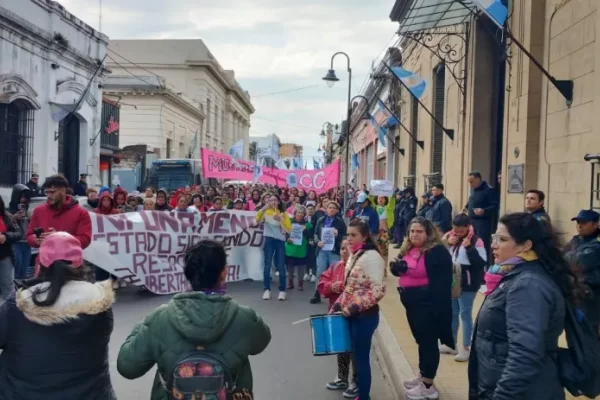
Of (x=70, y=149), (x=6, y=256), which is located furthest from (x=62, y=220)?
(x=70, y=149)

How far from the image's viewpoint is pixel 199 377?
302cm

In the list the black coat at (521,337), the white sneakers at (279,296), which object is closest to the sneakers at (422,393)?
the black coat at (521,337)

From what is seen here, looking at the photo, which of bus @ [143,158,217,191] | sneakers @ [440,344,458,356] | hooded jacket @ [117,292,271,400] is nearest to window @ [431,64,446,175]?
sneakers @ [440,344,458,356]

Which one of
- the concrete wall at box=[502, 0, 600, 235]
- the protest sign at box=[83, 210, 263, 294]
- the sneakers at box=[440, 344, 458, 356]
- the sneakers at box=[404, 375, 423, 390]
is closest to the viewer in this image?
the sneakers at box=[404, 375, 423, 390]

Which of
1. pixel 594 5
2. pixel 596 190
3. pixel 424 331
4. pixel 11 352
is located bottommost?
pixel 424 331

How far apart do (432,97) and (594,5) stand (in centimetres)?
940

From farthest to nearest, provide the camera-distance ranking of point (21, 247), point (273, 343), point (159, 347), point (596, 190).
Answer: point (21, 247)
point (273, 343)
point (596, 190)
point (159, 347)

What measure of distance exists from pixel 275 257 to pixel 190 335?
29.5ft

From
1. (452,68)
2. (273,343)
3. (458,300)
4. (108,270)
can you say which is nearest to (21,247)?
(108,270)

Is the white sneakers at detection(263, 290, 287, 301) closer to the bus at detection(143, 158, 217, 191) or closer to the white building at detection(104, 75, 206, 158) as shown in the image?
the bus at detection(143, 158, 217, 191)

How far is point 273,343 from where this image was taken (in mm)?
8492

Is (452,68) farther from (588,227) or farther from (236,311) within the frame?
(236,311)

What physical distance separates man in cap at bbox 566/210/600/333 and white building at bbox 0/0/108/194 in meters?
15.7

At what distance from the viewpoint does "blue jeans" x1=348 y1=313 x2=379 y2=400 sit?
5.87m
